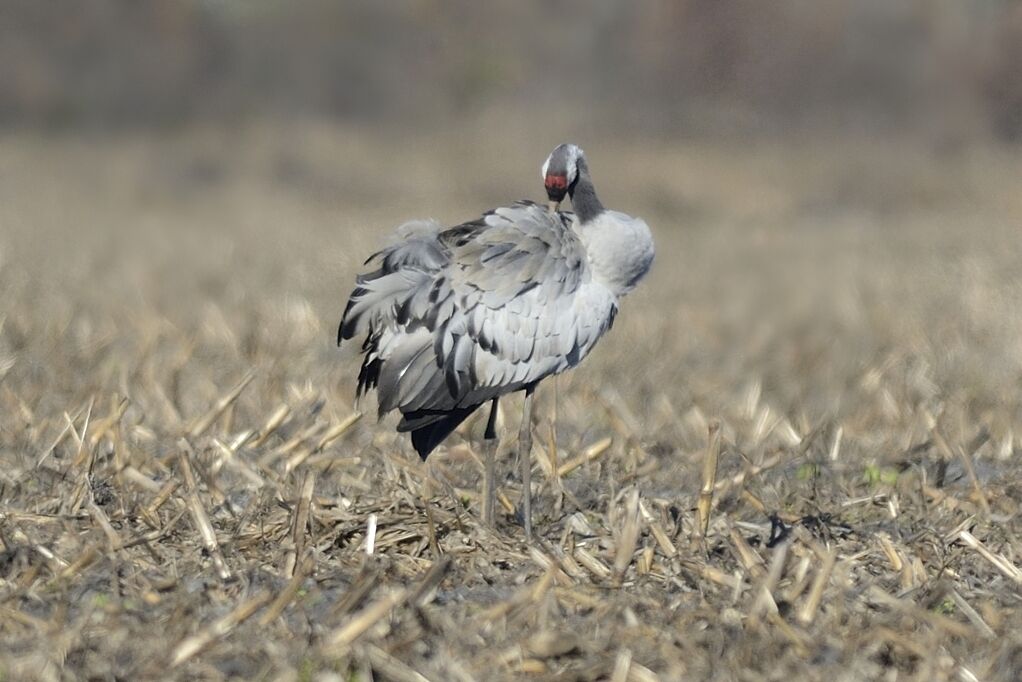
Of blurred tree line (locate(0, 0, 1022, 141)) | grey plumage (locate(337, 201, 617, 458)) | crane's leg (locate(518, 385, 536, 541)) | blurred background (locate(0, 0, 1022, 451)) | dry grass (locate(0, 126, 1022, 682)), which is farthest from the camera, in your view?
blurred tree line (locate(0, 0, 1022, 141))

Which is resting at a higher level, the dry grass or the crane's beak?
the crane's beak

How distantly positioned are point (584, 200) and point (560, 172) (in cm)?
14

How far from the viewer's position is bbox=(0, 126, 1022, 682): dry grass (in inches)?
155

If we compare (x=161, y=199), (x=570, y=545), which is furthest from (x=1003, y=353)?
(x=161, y=199)

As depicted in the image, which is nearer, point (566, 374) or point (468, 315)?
point (468, 315)

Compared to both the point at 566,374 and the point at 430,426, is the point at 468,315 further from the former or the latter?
the point at 566,374

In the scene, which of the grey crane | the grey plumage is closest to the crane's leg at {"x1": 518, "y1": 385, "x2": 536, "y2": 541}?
the grey crane

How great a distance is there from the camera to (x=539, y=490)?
556 centimetres

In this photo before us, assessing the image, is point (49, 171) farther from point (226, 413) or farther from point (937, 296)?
point (226, 413)

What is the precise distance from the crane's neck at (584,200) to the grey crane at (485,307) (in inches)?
1.8

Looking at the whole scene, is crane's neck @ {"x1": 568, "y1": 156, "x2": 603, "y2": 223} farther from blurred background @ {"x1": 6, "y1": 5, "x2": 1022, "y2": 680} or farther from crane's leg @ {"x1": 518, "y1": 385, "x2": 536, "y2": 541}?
blurred background @ {"x1": 6, "y1": 5, "x2": 1022, "y2": 680}

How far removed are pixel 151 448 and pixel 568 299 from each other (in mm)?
→ 1708

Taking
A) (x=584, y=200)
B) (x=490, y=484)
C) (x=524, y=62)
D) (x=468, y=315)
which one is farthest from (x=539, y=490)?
(x=524, y=62)

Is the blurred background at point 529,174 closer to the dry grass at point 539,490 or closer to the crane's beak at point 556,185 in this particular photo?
the dry grass at point 539,490
